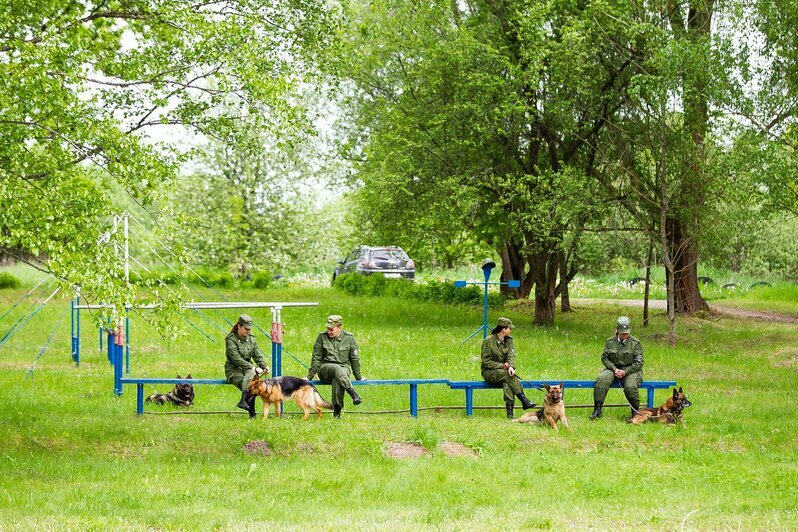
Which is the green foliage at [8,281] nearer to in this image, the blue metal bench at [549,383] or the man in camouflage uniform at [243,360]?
the man in camouflage uniform at [243,360]

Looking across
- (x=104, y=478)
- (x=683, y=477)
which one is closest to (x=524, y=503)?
(x=683, y=477)

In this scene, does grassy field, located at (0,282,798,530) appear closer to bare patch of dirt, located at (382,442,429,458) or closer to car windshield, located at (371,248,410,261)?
bare patch of dirt, located at (382,442,429,458)

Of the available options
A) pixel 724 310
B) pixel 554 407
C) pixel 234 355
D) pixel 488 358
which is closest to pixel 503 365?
pixel 488 358

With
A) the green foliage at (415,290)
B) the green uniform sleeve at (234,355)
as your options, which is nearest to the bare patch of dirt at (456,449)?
the green uniform sleeve at (234,355)

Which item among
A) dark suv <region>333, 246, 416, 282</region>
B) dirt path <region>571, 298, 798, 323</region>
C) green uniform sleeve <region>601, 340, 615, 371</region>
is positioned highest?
dark suv <region>333, 246, 416, 282</region>

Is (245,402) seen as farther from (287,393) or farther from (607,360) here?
(607,360)

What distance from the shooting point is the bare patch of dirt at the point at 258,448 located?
453 inches

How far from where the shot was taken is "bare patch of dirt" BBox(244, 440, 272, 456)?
1152 centimetres

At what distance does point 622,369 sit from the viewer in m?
14.0

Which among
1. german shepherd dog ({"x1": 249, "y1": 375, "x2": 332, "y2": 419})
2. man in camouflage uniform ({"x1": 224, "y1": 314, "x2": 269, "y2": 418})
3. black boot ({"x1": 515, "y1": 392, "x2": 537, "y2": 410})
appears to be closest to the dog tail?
german shepherd dog ({"x1": 249, "y1": 375, "x2": 332, "y2": 419})

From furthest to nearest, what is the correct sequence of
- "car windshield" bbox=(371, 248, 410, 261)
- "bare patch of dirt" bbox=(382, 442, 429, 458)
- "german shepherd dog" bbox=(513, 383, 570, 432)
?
"car windshield" bbox=(371, 248, 410, 261)
"german shepherd dog" bbox=(513, 383, 570, 432)
"bare patch of dirt" bbox=(382, 442, 429, 458)

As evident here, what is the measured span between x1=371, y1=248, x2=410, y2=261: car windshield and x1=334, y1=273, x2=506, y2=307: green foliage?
2.19 m

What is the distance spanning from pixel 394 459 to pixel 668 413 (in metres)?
4.31

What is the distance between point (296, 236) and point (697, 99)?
22801mm
